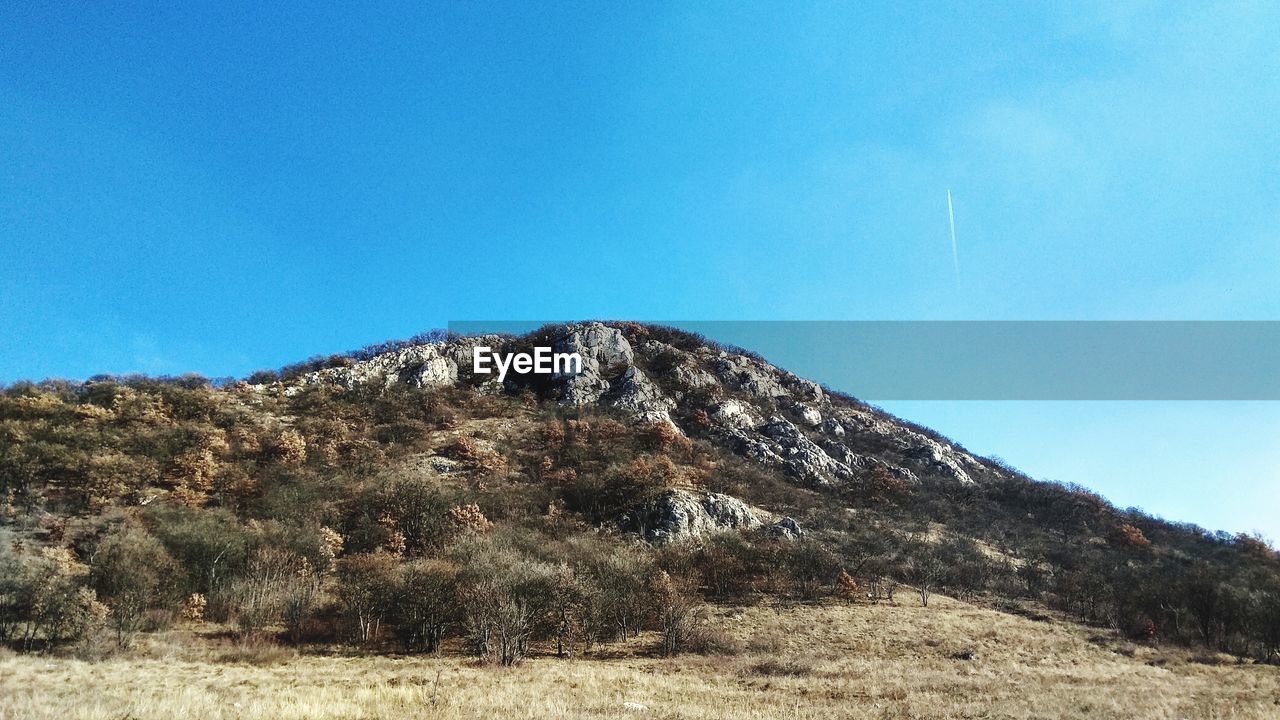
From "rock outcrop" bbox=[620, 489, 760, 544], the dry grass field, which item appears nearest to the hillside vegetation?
"rock outcrop" bbox=[620, 489, 760, 544]

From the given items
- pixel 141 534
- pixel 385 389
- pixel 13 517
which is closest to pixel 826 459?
pixel 385 389

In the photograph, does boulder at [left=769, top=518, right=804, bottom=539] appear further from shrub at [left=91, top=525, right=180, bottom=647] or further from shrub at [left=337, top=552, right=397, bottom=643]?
shrub at [left=91, top=525, right=180, bottom=647]

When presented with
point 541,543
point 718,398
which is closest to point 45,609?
point 541,543

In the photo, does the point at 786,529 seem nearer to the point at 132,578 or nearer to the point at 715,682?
the point at 715,682

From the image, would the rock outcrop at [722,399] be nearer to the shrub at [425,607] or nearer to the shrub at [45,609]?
the shrub at [425,607]

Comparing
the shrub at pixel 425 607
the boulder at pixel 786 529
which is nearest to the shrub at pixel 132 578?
the shrub at pixel 425 607

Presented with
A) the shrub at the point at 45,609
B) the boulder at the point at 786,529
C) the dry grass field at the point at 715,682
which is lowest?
the dry grass field at the point at 715,682

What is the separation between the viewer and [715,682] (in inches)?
931

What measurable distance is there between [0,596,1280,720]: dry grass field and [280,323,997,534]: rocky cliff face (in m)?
37.1

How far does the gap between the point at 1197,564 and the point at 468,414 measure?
79.8m

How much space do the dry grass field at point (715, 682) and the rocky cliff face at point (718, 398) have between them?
37.1 meters

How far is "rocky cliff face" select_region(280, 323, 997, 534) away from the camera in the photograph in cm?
7456

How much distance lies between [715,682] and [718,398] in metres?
62.2

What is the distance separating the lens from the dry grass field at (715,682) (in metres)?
16.5
